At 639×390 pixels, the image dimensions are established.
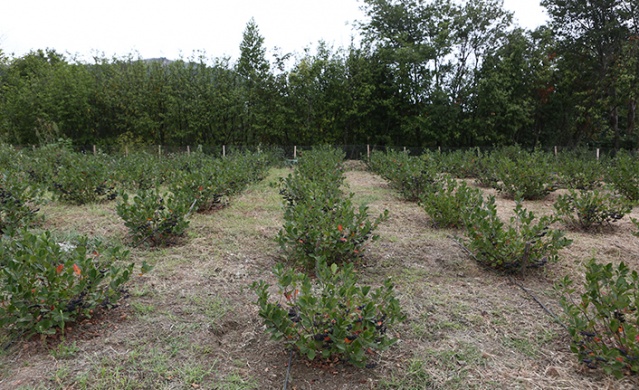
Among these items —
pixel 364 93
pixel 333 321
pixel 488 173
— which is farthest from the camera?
pixel 364 93

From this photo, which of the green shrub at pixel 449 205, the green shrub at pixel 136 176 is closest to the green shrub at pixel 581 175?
the green shrub at pixel 449 205

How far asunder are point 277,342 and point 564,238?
94.3 inches

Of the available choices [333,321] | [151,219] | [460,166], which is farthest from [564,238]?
[460,166]

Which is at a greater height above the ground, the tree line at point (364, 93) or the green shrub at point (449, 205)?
the tree line at point (364, 93)

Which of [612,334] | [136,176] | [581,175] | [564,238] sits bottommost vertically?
[612,334]

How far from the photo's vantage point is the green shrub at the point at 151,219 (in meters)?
3.85

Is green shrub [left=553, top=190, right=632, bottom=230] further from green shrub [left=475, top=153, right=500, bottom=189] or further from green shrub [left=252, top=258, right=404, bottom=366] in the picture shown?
green shrub [left=252, top=258, right=404, bottom=366]

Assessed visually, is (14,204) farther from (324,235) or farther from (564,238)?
(564,238)

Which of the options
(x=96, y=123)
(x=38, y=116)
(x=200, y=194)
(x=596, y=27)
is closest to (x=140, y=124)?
Answer: (x=96, y=123)

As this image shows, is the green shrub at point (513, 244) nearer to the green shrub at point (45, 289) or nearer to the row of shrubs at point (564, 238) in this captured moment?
the row of shrubs at point (564, 238)

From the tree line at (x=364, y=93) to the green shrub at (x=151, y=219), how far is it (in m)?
16.9

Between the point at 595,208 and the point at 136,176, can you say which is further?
the point at 136,176

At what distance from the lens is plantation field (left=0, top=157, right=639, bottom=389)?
2.08 metres

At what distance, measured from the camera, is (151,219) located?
153 inches
